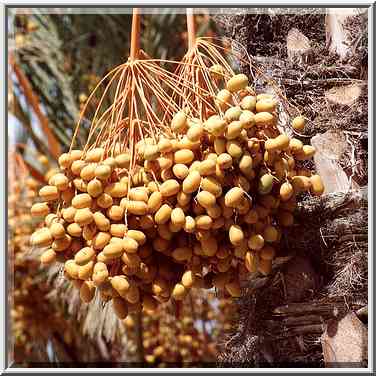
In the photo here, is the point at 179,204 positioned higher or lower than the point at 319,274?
higher

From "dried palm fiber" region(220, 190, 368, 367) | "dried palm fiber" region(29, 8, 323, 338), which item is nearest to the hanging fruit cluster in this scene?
"dried palm fiber" region(29, 8, 323, 338)

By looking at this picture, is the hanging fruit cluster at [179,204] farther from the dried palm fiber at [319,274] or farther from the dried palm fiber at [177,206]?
the dried palm fiber at [319,274]

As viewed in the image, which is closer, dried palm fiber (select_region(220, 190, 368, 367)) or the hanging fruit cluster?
the hanging fruit cluster

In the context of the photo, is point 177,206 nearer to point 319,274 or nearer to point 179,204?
point 179,204

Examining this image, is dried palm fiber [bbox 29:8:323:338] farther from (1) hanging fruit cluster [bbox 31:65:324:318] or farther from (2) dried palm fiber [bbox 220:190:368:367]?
(2) dried palm fiber [bbox 220:190:368:367]

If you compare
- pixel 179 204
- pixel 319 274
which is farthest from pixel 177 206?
pixel 319 274

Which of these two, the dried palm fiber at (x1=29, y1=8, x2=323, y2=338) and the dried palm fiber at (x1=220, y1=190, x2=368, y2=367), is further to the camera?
the dried palm fiber at (x1=220, y1=190, x2=368, y2=367)

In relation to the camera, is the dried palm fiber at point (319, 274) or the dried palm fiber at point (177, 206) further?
the dried palm fiber at point (319, 274)

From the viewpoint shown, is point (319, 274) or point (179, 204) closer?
point (179, 204)

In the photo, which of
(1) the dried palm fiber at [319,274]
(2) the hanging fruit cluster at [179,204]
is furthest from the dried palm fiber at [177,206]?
(1) the dried palm fiber at [319,274]
